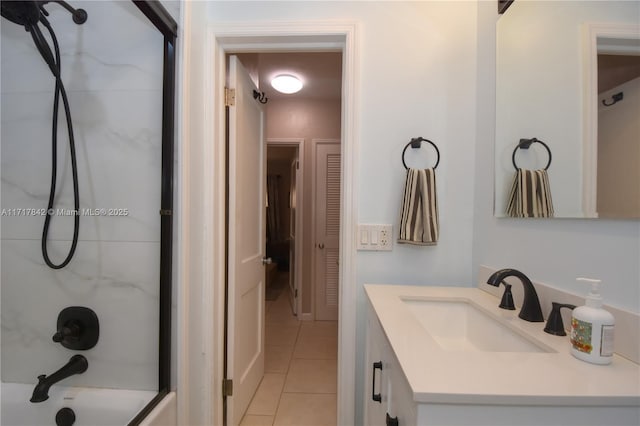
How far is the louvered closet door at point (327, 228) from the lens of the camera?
117 inches

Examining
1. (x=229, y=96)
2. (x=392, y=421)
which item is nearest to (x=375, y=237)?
(x=392, y=421)

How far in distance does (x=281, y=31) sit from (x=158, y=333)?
152 cm

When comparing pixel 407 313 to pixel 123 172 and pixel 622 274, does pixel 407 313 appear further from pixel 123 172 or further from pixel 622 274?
pixel 123 172

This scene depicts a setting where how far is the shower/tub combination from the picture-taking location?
1.04 m

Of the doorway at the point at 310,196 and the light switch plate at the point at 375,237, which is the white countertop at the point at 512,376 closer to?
the light switch plate at the point at 375,237

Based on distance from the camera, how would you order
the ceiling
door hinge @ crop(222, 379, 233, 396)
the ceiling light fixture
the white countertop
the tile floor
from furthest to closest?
the ceiling light fixture → the ceiling → the tile floor → door hinge @ crop(222, 379, 233, 396) → the white countertop

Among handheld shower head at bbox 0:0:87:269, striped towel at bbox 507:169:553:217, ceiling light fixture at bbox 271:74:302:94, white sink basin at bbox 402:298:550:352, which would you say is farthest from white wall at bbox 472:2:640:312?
handheld shower head at bbox 0:0:87:269

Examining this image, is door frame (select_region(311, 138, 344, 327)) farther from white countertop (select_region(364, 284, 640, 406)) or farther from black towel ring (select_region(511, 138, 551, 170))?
white countertop (select_region(364, 284, 640, 406))

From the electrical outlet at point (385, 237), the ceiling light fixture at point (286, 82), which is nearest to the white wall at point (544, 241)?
the electrical outlet at point (385, 237)

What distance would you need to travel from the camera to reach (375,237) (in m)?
1.29

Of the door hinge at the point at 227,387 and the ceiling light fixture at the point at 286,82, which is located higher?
the ceiling light fixture at the point at 286,82

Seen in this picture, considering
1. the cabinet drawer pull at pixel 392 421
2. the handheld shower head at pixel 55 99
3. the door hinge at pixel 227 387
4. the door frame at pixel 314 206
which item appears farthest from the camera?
the door frame at pixel 314 206

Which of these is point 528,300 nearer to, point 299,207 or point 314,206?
point 314,206

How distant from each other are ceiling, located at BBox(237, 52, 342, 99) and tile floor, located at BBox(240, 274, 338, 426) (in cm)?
227
